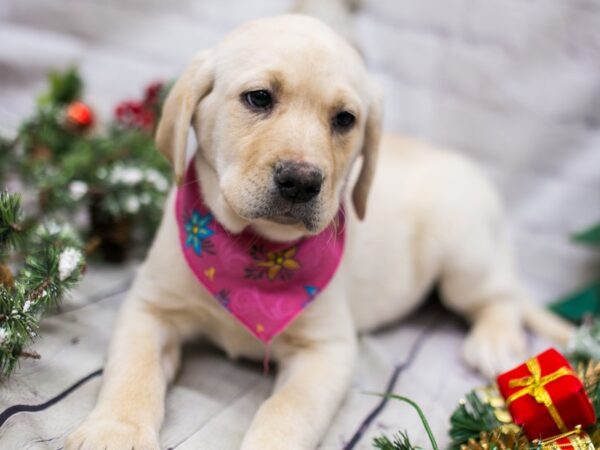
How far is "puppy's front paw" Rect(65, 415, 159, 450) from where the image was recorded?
1545 mm

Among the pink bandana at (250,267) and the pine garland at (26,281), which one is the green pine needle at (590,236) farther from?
the pine garland at (26,281)

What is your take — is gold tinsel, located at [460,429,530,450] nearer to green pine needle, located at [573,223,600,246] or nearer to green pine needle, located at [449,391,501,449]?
Answer: green pine needle, located at [449,391,501,449]

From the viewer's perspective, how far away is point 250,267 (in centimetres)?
199

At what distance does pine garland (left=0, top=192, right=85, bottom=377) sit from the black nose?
666 millimetres

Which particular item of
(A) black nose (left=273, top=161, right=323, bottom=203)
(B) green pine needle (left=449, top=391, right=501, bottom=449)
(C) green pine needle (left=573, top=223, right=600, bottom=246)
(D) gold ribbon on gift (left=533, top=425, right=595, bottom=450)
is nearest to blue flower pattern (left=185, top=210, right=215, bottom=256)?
(A) black nose (left=273, top=161, right=323, bottom=203)

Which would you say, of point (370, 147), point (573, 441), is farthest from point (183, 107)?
point (573, 441)

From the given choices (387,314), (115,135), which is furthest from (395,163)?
(115,135)

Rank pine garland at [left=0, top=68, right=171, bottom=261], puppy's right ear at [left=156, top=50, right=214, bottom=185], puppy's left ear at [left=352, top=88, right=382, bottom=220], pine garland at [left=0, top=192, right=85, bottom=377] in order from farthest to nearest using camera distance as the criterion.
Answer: pine garland at [left=0, top=68, right=171, bottom=261] → puppy's left ear at [left=352, top=88, right=382, bottom=220] → puppy's right ear at [left=156, top=50, right=214, bottom=185] → pine garland at [left=0, top=192, right=85, bottom=377]

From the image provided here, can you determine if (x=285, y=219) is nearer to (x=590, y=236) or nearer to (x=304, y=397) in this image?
(x=304, y=397)

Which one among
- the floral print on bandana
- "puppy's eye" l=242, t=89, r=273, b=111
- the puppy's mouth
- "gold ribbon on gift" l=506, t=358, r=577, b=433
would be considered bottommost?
the floral print on bandana

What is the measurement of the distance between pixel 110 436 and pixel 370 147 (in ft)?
3.78

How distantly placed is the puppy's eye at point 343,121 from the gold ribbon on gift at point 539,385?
2.73 ft

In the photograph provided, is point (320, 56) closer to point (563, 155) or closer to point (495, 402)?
point (495, 402)

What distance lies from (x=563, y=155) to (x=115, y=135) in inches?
82.3
